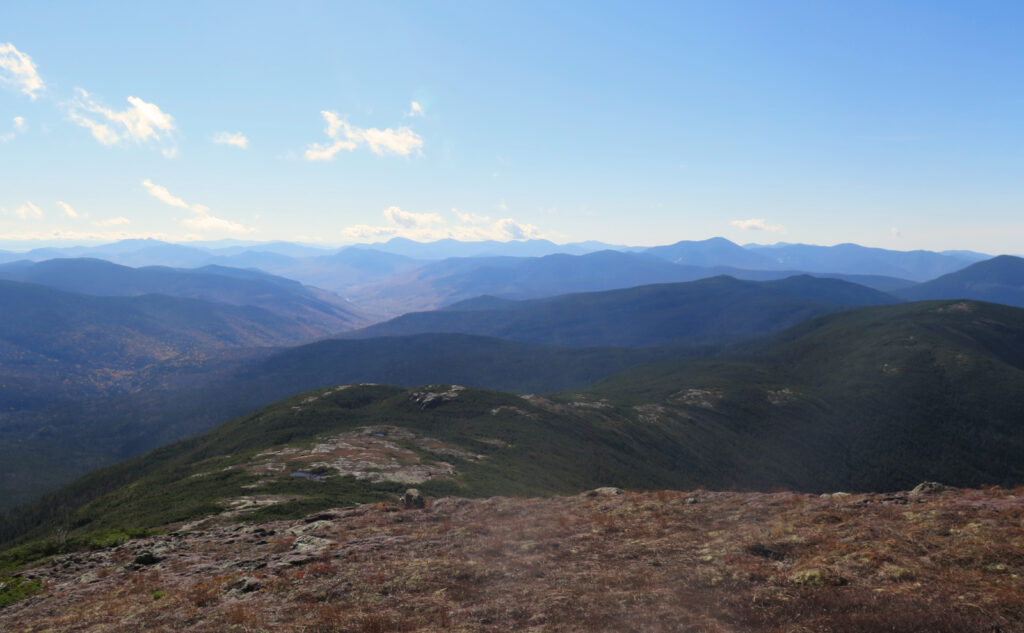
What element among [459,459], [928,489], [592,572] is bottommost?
[459,459]

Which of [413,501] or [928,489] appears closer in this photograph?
[928,489]

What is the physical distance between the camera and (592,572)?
88.7ft

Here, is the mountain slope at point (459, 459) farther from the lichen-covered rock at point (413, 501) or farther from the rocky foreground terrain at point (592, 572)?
the rocky foreground terrain at point (592, 572)

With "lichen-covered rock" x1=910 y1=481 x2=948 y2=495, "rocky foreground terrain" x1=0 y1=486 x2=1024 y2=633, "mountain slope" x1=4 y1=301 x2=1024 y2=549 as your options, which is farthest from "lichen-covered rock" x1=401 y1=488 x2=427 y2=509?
"lichen-covered rock" x1=910 y1=481 x2=948 y2=495

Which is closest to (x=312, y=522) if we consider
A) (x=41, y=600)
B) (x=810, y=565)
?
(x=41, y=600)

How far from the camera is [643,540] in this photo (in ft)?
107

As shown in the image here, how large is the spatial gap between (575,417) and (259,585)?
486 feet

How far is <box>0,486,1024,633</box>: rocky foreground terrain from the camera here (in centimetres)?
2041

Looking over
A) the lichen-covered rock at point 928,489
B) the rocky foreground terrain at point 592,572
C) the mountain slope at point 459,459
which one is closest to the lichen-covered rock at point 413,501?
the rocky foreground terrain at point 592,572

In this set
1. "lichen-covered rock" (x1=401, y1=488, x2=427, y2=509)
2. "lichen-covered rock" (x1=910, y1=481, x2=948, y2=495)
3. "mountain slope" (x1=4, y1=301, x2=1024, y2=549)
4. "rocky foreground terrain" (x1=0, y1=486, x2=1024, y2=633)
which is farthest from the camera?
"mountain slope" (x1=4, y1=301, x2=1024, y2=549)

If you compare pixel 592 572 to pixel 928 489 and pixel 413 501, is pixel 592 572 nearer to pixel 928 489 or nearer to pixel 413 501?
pixel 413 501

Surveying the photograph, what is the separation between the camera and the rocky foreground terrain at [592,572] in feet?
66.9

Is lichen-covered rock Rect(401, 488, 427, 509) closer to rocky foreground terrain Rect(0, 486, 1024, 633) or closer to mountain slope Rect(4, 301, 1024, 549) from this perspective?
rocky foreground terrain Rect(0, 486, 1024, 633)

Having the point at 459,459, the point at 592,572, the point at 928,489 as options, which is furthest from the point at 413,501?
the point at 928,489
